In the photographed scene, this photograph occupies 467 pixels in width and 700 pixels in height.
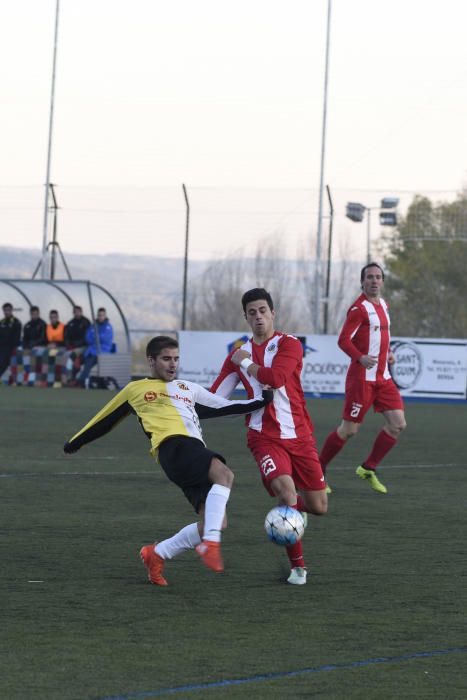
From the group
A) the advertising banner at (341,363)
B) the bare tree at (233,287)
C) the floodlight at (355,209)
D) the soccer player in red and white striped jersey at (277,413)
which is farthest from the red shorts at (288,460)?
the bare tree at (233,287)

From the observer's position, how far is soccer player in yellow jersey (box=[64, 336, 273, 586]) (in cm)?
701

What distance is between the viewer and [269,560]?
7895mm

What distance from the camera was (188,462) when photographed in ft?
23.3

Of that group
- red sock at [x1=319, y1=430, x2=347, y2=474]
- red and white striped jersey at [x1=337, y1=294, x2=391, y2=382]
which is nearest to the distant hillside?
red and white striped jersey at [x1=337, y1=294, x2=391, y2=382]

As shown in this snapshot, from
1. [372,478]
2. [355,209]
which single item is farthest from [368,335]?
[355,209]

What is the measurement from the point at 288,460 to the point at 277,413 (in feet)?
0.89

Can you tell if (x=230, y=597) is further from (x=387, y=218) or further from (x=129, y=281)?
(x=129, y=281)

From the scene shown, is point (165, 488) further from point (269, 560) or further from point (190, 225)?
point (190, 225)

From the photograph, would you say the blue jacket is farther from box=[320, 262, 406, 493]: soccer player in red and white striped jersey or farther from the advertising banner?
box=[320, 262, 406, 493]: soccer player in red and white striped jersey

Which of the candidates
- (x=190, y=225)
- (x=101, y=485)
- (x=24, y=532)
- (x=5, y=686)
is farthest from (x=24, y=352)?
(x=5, y=686)

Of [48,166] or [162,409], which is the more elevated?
[48,166]

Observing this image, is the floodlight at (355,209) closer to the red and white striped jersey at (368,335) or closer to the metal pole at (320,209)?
the metal pole at (320,209)

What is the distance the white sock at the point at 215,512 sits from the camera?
6855 mm

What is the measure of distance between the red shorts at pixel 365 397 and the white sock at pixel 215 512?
5010 millimetres
